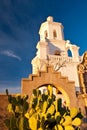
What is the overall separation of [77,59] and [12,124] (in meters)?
21.6

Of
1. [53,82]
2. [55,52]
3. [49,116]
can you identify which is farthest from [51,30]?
[49,116]

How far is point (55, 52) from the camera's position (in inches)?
1069

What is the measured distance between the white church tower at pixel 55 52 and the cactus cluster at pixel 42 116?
1509 centimetres

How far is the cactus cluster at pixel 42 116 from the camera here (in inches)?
239

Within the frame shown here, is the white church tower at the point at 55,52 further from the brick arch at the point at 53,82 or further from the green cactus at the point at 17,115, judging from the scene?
the green cactus at the point at 17,115

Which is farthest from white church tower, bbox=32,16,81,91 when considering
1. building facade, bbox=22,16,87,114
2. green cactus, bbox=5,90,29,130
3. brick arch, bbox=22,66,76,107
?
green cactus, bbox=5,90,29,130

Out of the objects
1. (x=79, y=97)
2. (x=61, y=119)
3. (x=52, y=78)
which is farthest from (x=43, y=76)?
(x=61, y=119)

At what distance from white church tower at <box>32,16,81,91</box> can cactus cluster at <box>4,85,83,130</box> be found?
15.1m

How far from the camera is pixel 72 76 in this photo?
2466cm

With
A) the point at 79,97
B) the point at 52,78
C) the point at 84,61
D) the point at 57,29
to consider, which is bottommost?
the point at 79,97

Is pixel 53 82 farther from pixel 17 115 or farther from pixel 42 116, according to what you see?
pixel 42 116

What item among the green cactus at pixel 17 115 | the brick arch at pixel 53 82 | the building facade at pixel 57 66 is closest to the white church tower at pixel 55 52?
the building facade at pixel 57 66

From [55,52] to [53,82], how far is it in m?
12.4

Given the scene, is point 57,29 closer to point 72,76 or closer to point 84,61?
point 84,61
